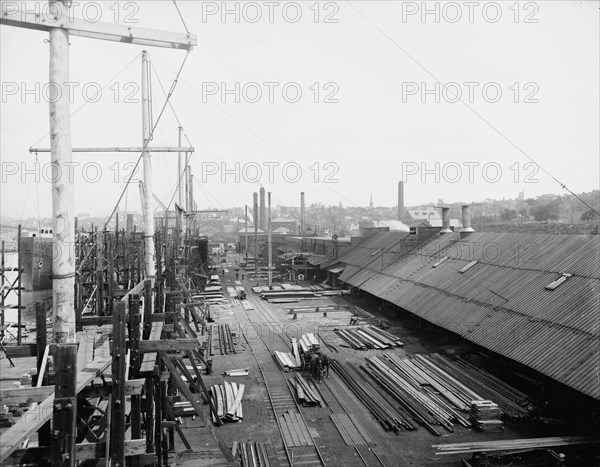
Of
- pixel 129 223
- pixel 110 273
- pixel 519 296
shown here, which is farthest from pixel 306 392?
pixel 129 223

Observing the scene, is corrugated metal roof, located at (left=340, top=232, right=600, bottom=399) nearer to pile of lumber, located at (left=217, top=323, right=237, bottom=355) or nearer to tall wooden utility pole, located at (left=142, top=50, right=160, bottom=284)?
pile of lumber, located at (left=217, top=323, right=237, bottom=355)

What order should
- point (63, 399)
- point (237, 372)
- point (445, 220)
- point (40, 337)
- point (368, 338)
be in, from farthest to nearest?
point (445, 220) < point (368, 338) < point (237, 372) < point (40, 337) < point (63, 399)

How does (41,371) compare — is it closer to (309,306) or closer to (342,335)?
(342,335)

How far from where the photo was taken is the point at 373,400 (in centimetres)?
1524

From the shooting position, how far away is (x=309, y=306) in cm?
3378

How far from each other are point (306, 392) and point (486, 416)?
591cm

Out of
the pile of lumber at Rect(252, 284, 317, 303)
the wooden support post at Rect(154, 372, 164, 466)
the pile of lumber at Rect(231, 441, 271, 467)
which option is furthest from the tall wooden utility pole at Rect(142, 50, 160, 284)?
the pile of lumber at Rect(252, 284, 317, 303)

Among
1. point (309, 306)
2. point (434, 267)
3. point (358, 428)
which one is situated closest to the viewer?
point (358, 428)

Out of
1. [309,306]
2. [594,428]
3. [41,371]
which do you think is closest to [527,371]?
[594,428]

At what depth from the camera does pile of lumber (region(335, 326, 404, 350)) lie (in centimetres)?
2200

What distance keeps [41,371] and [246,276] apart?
45.8 m

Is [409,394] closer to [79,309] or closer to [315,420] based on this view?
[315,420]

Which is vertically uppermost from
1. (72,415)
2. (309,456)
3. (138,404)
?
(72,415)

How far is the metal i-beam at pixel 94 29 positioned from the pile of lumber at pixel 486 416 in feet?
40.8
